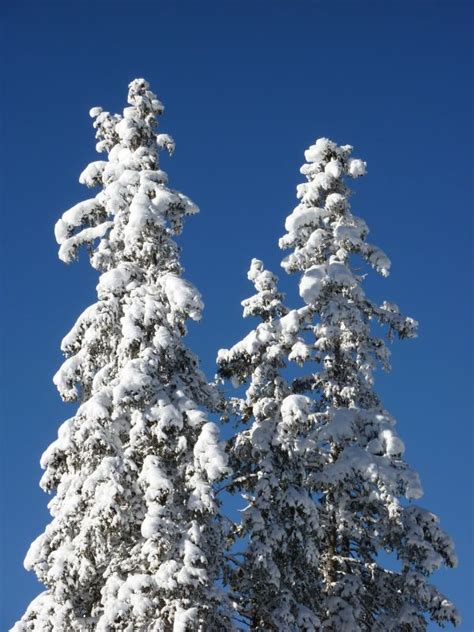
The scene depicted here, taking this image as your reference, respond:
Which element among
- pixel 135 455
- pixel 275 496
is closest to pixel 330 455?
pixel 275 496

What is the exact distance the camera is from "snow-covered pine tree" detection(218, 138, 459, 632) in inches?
1029

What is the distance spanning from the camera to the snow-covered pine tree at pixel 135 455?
22203 millimetres

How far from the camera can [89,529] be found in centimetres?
2294

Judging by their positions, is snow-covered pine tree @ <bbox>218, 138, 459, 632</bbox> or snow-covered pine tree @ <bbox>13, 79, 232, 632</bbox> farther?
snow-covered pine tree @ <bbox>218, 138, 459, 632</bbox>

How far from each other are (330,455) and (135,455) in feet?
24.1

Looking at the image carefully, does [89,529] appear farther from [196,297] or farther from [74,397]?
[196,297]

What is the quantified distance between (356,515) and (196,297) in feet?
29.8

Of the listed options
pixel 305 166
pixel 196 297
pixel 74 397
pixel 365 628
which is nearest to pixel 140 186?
pixel 196 297

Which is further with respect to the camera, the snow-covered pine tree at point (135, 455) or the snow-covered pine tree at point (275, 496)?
the snow-covered pine tree at point (275, 496)

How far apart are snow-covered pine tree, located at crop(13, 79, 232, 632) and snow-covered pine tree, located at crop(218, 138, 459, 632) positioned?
2.99 metres

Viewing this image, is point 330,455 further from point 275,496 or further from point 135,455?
point 135,455

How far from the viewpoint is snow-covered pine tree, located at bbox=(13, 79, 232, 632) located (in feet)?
72.8

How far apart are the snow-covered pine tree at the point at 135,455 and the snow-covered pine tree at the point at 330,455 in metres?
2.99

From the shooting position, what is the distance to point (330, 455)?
95.7ft
